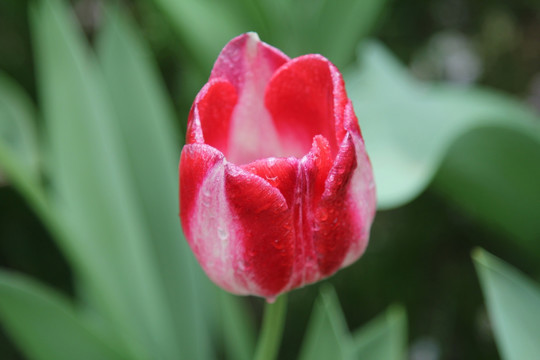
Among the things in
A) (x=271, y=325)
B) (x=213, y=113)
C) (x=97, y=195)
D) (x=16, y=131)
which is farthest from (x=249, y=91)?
(x=16, y=131)

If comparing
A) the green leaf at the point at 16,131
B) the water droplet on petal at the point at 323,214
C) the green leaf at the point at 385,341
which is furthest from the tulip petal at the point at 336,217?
the green leaf at the point at 16,131

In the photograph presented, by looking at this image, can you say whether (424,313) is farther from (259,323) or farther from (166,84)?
(166,84)

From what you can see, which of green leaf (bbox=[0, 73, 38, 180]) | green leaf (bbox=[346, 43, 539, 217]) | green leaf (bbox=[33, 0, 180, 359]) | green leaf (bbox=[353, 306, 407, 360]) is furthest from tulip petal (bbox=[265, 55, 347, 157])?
green leaf (bbox=[0, 73, 38, 180])

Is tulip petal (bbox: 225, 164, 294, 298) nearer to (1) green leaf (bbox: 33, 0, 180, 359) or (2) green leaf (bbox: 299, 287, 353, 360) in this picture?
(2) green leaf (bbox: 299, 287, 353, 360)

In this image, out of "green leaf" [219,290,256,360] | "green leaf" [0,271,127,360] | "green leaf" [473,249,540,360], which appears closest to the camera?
"green leaf" [473,249,540,360]

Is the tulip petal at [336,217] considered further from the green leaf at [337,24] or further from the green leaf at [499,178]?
the green leaf at [337,24]

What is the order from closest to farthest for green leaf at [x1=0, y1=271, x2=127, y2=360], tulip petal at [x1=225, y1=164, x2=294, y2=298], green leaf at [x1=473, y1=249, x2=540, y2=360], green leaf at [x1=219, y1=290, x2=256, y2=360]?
1. tulip petal at [x1=225, y1=164, x2=294, y2=298]
2. green leaf at [x1=473, y1=249, x2=540, y2=360]
3. green leaf at [x1=0, y1=271, x2=127, y2=360]
4. green leaf at [x1=219, y1=290, x2=256, y2=360]

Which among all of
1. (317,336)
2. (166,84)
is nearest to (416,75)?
(166,84)
